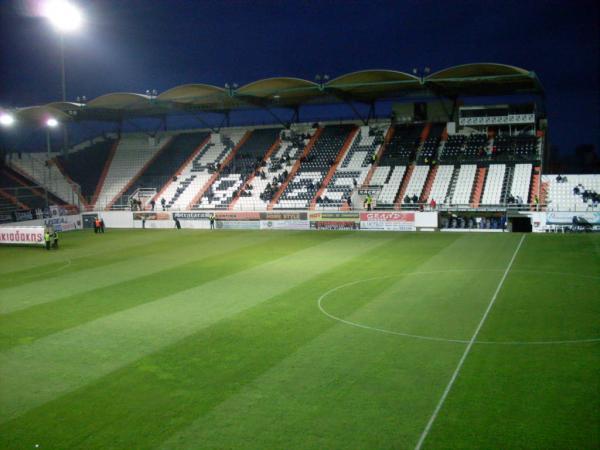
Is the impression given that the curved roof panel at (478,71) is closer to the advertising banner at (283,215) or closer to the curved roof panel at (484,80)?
the curved roof panel at (484,80)

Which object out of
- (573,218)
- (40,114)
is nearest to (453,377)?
(573,218)

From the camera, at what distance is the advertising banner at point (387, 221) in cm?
3788

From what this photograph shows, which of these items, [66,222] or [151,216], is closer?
[66,222]

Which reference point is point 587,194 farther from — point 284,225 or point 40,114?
point 40,114

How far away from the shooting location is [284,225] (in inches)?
1624

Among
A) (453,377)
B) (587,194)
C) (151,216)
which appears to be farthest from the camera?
(151,216)

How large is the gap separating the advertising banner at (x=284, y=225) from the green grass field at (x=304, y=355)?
51.0 ft

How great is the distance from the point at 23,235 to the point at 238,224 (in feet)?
46.5

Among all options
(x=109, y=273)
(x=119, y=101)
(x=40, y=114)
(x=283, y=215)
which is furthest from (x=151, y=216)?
(x=109, y=273)

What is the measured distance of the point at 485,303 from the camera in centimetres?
1706

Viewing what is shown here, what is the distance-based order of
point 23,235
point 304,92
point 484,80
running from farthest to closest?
point 304,92 → point 484,80 → point 23,235

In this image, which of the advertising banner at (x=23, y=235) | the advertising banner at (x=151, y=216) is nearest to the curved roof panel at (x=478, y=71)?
the advertising banner at (x=151, y=216)

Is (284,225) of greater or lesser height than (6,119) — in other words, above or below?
below

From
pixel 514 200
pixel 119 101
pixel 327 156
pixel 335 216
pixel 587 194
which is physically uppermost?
pixel 119 101
